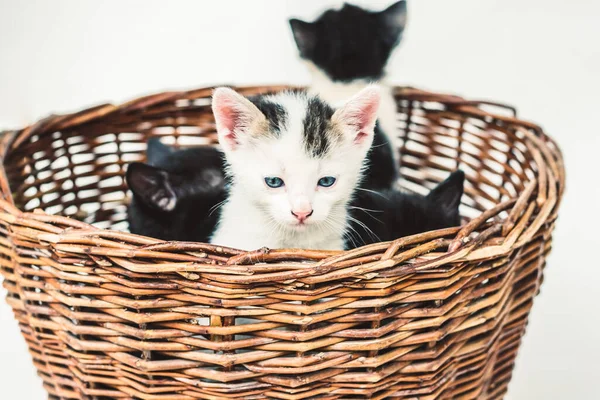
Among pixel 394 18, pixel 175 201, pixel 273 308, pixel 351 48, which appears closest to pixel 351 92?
pixel 351 48

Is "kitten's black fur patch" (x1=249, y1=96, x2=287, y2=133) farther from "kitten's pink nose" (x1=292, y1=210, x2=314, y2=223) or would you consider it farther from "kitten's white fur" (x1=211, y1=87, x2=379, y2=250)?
"kitten's pink nose" (x1=292, y1=210, x2=314, y2=223)

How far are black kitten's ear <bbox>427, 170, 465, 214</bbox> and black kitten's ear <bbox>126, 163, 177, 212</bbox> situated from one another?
604mm

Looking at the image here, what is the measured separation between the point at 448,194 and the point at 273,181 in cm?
48

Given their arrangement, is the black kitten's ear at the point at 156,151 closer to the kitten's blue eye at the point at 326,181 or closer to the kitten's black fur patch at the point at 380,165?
the kitten's black fur patch at the point at 380,165

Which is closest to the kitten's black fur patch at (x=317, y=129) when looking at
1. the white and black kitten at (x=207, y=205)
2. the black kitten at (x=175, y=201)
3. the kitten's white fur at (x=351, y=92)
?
the white and black kitten at (x=207, y=205)

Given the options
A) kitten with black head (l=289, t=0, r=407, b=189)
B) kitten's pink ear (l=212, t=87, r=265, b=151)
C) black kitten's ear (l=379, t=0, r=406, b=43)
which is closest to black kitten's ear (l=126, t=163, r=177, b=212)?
kitten's pink ear (l=212, t=87, r=265, b=151)

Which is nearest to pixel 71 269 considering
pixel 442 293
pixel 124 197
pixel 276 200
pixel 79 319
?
pixel 79 319

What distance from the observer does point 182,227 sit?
154 cm

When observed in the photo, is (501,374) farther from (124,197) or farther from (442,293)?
(124,197)

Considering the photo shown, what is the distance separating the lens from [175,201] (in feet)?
5.11

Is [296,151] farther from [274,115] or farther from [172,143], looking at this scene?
[172,143]

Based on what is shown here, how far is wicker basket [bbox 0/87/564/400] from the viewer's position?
40.7 inches

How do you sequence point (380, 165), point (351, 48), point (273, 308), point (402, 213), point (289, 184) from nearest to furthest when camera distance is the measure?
1. point (273, 308)
2. point (289, 184)
3. point (402, 213)
4. point (380, 165)
5. point (351, 48)

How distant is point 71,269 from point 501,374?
0.98m
